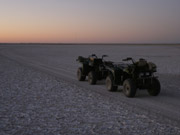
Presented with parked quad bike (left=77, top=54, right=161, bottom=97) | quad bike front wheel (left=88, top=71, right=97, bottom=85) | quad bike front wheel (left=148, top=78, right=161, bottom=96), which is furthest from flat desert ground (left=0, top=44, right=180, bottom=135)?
quad bike front wheel (left=88, top=71, right=97, bottom=85)

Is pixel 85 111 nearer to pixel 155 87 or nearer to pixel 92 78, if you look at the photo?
pixel 155 87

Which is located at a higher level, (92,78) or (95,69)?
(95,69)

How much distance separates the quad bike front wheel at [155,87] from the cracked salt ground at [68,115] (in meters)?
1.58

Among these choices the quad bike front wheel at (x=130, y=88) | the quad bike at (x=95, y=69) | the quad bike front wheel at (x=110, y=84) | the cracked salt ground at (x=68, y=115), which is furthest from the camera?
the quad bike at (x=95, y=69)

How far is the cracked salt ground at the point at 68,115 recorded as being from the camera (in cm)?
569

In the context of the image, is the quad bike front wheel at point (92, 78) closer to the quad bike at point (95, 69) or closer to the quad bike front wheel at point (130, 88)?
the quad bike at point (95, 69)

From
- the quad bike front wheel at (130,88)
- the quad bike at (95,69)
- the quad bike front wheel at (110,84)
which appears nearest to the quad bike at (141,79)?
the quad bike front wheel at (130,88)

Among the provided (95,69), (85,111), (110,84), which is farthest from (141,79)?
(95,69)

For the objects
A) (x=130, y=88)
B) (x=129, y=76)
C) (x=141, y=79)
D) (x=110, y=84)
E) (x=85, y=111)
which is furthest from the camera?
(x=110, y=84)

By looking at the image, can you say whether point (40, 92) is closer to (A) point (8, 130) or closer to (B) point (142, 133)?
(A) point (8, 130)

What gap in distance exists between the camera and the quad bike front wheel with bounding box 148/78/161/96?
883 centimetres

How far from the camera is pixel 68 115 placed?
677 centimetres

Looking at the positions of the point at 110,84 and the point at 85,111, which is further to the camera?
the point at 110,84

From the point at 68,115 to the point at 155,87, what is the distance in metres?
3.52
